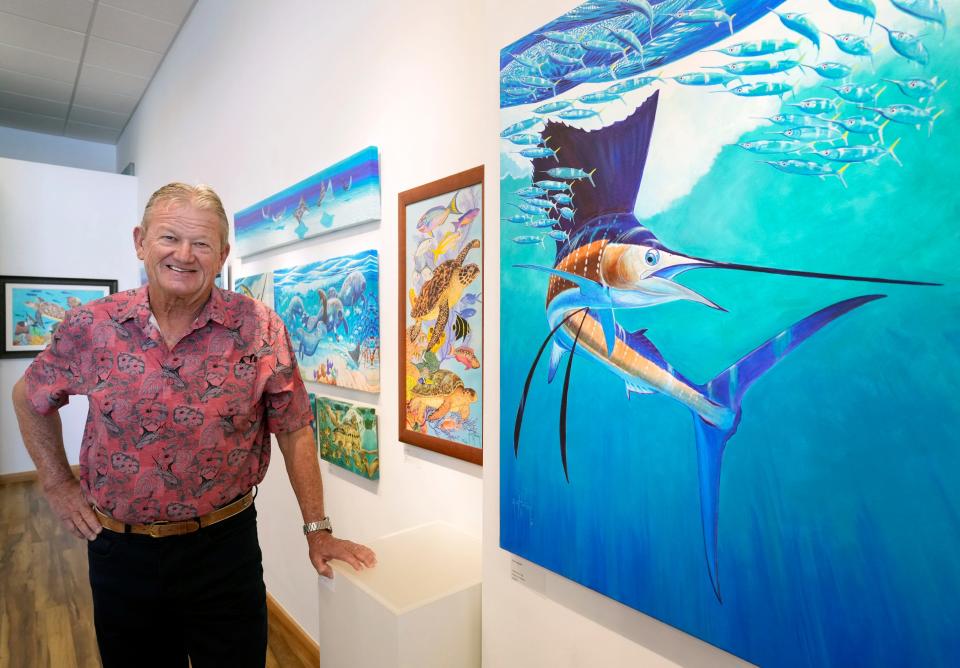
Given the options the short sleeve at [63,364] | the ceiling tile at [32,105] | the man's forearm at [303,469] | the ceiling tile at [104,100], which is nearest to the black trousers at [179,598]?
the man's forearm at [303,469]

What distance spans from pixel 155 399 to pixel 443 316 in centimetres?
81

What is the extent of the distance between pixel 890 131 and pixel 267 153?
280 cm

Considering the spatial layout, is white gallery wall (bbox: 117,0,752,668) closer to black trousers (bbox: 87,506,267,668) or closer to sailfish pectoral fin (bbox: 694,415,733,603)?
sailfish pectoral fin (bbox: 694,415,733,603)

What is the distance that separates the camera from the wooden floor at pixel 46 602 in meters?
2.39

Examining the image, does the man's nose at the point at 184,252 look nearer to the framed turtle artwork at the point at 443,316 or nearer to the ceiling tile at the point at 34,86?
the framed turtle artwork at the point at 443,316

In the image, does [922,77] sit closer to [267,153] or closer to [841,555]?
[841,555]

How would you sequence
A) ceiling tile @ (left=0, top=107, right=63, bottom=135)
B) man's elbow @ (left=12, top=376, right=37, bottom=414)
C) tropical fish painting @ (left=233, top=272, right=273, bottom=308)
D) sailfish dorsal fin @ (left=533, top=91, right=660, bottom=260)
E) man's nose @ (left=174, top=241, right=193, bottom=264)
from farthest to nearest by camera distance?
1. ceiling tile @ (left=0, top=107, right=63, bottom=135)
2. tropical fish painting @ (left=233, top=272, right=273, bottom=308)
3. man's elbow @ (left=12, top=376, right=37, bottom=414)
4. man's nose @ (left=174, top=241, right=193, bottom=264)
5. sailfish dorsal fin @ (left=533, top=91, right=660, bottom=260)

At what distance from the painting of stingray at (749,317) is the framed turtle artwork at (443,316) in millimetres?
541

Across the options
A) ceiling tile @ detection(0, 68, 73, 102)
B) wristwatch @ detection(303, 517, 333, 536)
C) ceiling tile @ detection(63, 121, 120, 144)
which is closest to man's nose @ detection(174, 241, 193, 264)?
wristwatch @ detection(303, 517, 333, 536)

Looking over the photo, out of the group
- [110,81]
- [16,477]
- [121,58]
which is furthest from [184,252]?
[16,477]

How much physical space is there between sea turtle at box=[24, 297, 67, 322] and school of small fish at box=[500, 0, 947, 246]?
622cm

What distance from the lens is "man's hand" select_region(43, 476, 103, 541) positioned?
4.64 ft

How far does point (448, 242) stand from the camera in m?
1.69

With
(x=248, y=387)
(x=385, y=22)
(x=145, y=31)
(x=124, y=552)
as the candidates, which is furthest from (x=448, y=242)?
(x=145, y=31)
